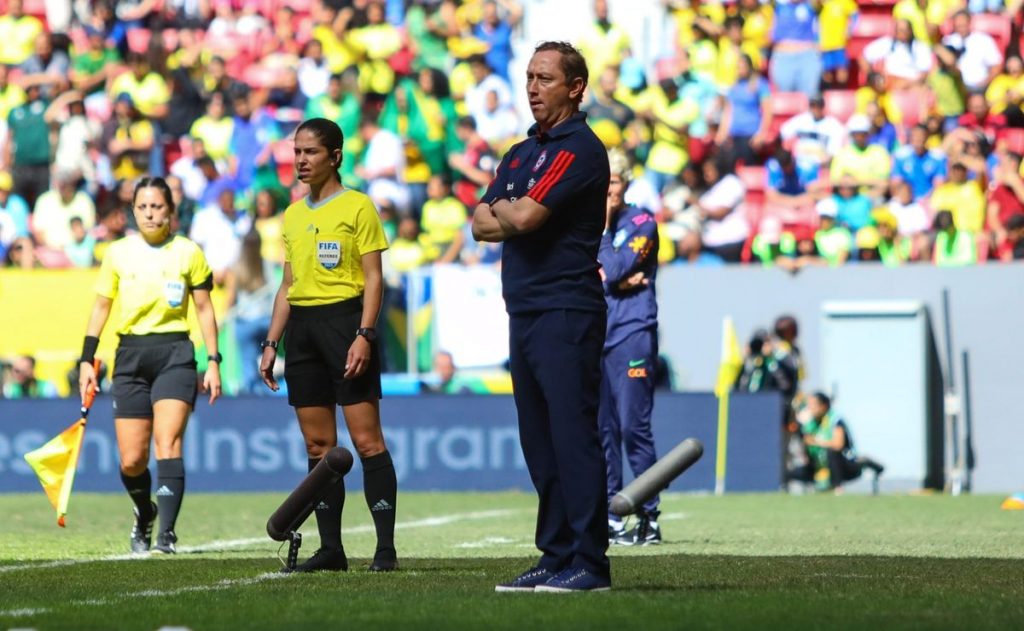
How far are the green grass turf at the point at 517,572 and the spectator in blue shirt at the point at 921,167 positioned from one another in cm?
687

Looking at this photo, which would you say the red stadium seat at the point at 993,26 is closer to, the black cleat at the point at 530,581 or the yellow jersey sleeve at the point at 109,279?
the yellow jersey sleeve at the point at 109,279

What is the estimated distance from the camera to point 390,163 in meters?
22.2

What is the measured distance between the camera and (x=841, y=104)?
2225 centimetres

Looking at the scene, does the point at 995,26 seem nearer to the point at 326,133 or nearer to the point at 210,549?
the point at 210,549

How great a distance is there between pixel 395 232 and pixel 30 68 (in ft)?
20.1

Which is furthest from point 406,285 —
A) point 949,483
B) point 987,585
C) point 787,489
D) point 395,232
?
point 987,585

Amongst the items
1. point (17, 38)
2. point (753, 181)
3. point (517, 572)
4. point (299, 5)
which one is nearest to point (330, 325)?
point (517, 572)

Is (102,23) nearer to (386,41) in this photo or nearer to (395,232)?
(386,41)

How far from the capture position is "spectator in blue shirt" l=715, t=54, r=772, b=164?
21688 mm

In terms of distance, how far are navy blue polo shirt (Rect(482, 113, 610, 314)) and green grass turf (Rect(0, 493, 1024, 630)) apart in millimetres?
1149

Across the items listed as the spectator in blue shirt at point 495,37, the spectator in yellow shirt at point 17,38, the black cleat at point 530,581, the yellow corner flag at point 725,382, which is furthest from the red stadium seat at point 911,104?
the black cleat at point 530,581

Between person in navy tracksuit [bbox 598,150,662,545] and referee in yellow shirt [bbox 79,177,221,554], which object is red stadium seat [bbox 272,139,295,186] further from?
referee in yellow shirt [bbox 79,177,221,554]

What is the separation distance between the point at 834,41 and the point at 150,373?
13.5m

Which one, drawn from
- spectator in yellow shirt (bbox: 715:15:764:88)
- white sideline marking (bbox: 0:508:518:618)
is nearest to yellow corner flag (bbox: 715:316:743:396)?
spectator in yellow shirt (bbox: 715:15:764:88)
